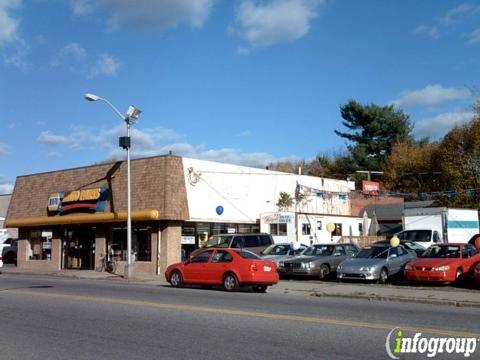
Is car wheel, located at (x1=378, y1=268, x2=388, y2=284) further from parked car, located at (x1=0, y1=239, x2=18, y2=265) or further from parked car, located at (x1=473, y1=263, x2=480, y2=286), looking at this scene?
parked car, located at (x1=0, y1=239, x2=18, y2=265)

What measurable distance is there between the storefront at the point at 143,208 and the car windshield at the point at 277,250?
19.1ft

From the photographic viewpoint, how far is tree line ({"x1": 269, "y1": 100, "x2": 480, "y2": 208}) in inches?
1863

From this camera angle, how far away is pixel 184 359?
819 cm

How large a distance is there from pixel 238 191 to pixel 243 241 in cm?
733

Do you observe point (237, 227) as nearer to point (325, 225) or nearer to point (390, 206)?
point (325, 225)

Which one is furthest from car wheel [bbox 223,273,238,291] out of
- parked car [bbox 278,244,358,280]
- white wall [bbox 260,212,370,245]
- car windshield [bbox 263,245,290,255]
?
white wall [bbox 260,212,370,245]

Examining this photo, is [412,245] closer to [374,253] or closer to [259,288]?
[374,253]

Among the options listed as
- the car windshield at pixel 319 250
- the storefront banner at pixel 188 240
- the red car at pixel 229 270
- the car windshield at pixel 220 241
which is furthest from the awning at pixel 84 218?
the red car at pixel 229 270

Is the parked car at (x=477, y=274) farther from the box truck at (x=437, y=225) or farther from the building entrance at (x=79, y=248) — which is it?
the building entrance at (x=79, y=248)

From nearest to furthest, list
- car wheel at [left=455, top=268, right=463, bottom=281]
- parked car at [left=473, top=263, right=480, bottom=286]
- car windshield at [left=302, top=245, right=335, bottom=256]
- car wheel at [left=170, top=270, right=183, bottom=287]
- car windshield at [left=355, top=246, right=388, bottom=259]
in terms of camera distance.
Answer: parked car at [left=473, top=263, right=480, bottom=286] → car wheel at [left=455, top=268, right=463, bottom=281] → car wheel at [left=170, top=270, right=183, bottom=287] → car windshield at [left=355, top=246, right=388, bottom=259] → car windshield at [left=302, top=245, right=335, bottom=256]

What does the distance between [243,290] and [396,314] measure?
8092 millimetres

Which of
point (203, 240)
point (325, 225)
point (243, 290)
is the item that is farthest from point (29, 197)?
point (243, 290)

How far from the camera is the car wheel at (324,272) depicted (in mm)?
23631

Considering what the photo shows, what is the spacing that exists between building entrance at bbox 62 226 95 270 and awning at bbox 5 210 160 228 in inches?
38.4
